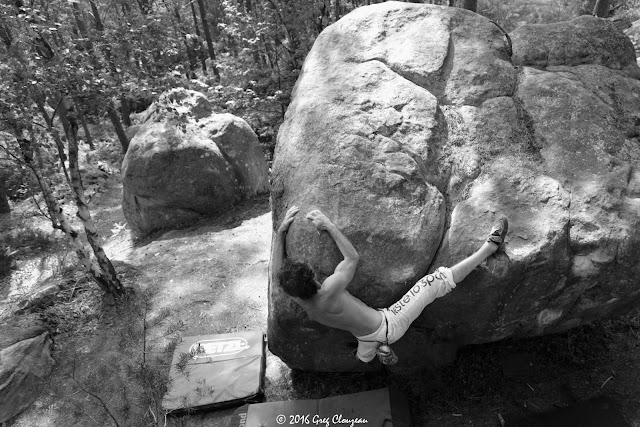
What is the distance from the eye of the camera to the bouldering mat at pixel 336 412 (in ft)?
12.6

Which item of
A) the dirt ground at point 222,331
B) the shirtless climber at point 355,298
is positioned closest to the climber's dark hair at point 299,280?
the shirtless climber at point 355,298

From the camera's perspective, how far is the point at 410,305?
3516 millimetres

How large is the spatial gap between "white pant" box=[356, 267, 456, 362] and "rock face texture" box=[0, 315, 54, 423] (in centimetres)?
378

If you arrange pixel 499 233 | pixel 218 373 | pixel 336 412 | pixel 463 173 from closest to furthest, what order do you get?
pixel 499 233, pixel 336 412, pixel 463 173, pixel 218 373

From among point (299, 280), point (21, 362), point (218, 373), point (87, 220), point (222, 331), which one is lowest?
point (222, 331)

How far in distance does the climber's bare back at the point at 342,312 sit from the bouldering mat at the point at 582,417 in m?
1.54

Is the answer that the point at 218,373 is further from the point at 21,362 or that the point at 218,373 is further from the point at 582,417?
the point at 582,417

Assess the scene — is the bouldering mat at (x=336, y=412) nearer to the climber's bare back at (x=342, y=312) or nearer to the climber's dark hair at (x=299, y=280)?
the climber's bare back at (x=342, y=312)

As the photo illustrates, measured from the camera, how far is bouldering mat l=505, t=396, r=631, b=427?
143 inches

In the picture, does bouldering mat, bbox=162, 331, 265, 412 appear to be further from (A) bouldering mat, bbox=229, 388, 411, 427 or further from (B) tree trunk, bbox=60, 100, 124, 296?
(B) tree trunk, bbox=60, 100, 124, 296

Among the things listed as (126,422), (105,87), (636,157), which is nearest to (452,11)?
(636,157)

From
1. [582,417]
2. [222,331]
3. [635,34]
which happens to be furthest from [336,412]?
[635,34]

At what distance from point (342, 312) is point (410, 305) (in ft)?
1.82

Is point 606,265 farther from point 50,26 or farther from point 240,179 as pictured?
point 240,179
